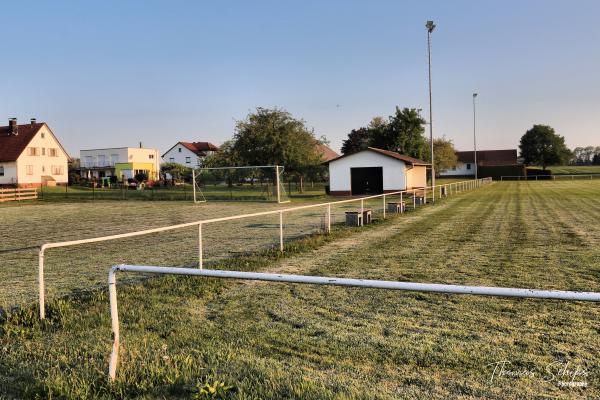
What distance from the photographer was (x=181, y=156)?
314 feet

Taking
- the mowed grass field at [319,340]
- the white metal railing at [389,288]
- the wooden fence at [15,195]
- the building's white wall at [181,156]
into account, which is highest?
the building's white wall at [181,156]

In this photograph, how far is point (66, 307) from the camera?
→ 5.91 m

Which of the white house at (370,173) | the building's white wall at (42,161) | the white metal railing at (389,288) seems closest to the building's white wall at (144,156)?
the building's white wall at (42,161)

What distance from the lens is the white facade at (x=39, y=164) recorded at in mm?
51969

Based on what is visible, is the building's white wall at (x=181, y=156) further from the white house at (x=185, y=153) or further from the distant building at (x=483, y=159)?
the distant building at (x=483, y=159)

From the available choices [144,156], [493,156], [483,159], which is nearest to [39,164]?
[144,156]

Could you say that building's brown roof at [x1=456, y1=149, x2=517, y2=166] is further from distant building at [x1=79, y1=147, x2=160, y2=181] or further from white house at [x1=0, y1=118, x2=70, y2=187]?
white house at [x1=0, y1=118, x2=70, y2=187]

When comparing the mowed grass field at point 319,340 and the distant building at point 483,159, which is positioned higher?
the distant building at point 483,159

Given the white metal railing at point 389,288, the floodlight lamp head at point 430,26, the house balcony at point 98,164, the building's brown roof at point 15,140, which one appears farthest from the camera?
the house balcony at point 98,164

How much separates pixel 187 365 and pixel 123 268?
0.96m

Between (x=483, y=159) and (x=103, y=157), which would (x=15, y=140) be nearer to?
(x=103, y=157)

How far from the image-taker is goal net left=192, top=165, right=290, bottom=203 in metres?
34.7

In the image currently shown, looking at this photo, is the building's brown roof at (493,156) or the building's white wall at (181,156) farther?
the building's brown roof at (493,156)

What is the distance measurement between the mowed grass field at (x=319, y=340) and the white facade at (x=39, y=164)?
51840 mm
